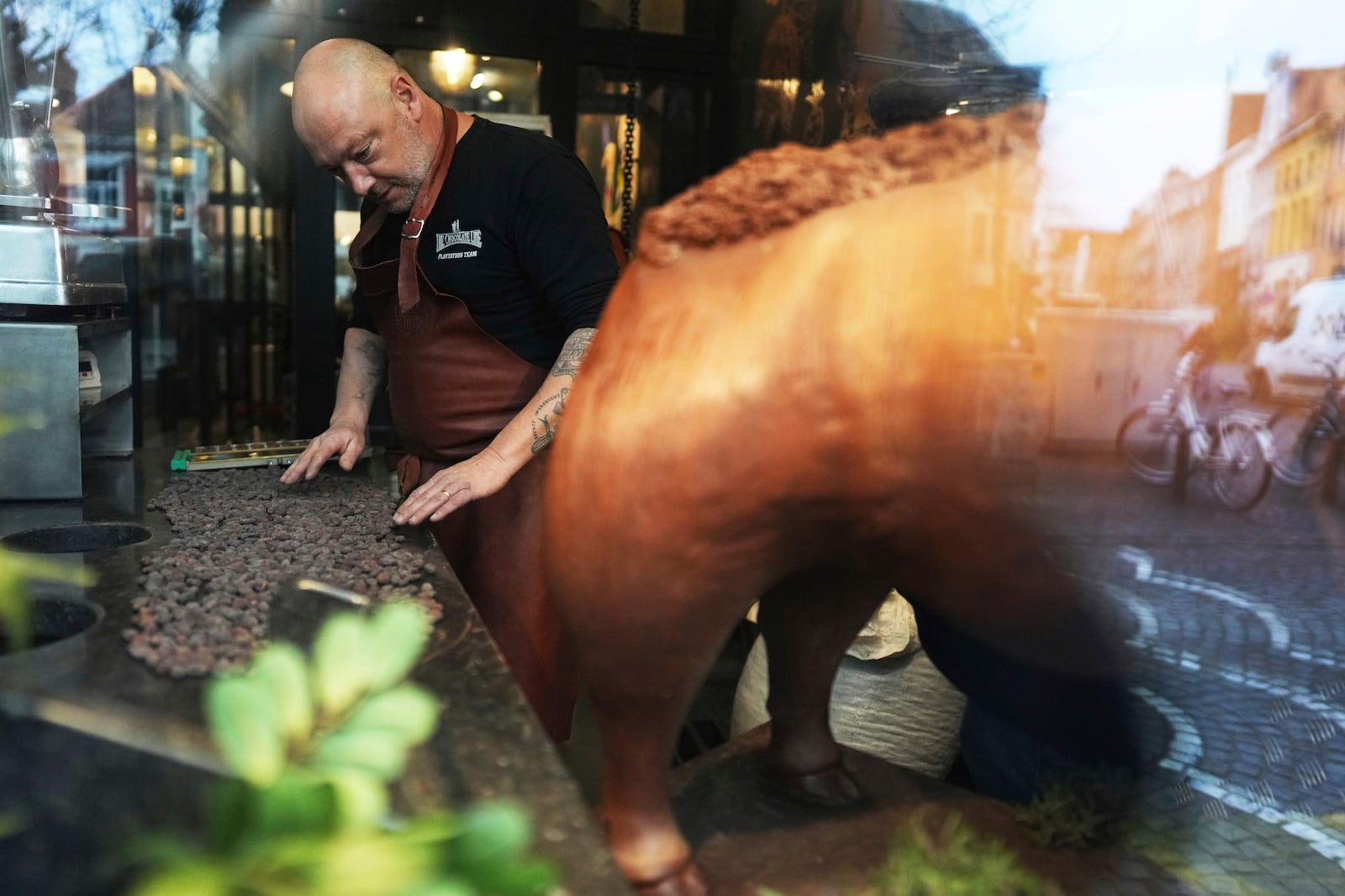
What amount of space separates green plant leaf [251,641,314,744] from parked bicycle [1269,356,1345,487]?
0.59 meters

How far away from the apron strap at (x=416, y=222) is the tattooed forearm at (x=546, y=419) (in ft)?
0.92

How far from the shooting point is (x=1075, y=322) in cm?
67

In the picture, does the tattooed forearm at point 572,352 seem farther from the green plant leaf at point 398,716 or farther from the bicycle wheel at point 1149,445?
the green plant leaf at point 398,716

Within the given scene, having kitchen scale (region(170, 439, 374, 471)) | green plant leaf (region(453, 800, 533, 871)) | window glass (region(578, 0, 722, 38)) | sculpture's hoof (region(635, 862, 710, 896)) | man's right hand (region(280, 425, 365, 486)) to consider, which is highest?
window glass (region(578, 0, 722, 38))

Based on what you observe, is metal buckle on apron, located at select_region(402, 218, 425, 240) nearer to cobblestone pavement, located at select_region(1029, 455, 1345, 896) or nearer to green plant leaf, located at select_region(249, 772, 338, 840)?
cobblestone pavement, located at select_region(1029, 455, 1345, 896)

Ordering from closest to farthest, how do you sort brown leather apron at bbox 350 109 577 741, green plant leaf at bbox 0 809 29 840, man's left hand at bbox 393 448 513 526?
green plant leaf at bbox 0 809 29 840, man's left hand at bbox 393 448 513 526, brown leather apron at bbox 350 109 577 741

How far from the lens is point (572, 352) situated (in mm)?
1564

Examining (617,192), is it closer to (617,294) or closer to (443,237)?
(443,237)

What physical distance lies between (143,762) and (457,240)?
1.16 metres

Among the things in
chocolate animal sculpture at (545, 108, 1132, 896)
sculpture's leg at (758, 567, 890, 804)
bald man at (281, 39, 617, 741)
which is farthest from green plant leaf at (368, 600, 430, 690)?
bald man at (281, 39, 617, 741)

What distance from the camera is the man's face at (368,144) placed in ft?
5.07

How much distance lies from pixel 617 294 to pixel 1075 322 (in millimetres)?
327

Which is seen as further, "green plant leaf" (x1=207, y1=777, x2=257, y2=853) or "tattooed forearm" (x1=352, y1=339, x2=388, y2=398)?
"tattooed forearm" (x1=352, y1=339, x2=388, y2=398)

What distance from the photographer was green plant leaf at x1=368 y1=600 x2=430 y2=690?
14.6 inches
